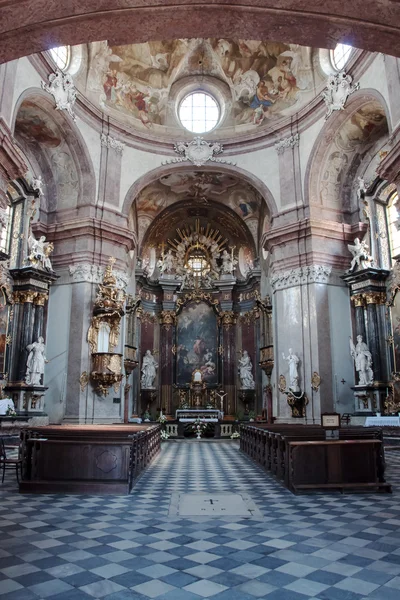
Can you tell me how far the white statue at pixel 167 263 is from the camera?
83.9ft

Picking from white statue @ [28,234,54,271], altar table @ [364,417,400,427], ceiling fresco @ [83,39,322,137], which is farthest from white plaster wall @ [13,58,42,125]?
altar table @ [364,417,400,427]

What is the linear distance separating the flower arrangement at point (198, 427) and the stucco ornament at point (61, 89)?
12705 millimetres

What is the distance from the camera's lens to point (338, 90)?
17000 millimetres

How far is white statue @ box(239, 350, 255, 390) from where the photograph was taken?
23.5m

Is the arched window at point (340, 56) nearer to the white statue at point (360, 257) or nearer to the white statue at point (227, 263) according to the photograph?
the white statue at point (360, 257)

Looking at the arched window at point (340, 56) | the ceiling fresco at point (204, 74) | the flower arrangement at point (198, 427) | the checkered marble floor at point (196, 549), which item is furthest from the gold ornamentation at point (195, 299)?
the checkered marble floor at point (196, 549)

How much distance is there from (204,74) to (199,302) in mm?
10359

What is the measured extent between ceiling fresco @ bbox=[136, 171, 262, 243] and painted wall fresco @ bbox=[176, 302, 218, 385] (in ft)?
14.4

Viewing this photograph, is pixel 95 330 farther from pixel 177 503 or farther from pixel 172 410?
pixel 177 503

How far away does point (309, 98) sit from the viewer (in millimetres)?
19078

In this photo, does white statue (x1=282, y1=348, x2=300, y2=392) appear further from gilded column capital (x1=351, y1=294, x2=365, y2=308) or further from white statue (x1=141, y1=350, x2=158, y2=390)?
white statue (x1=141, y1=350, x2=158, y2=390)

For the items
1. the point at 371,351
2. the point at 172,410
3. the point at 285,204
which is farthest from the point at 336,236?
the point at 172,410

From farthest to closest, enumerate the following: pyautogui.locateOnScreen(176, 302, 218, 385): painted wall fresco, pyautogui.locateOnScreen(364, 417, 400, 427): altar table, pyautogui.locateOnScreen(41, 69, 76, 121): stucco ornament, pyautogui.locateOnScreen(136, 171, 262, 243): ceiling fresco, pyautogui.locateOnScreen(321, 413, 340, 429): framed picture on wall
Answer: pyautogui.locateOnScreen(176, 302, 218, 385): painted wall fresco, pyautogui.locateOnScreen(136, 171, 262, 243): ceiling fresco, pyautogui.locateOnScreen(41, 69, 76, 121): stucco ornament, pyautogui.locateOnScreen(364, 417, 400, 427): altar table, pyautogui.locateOnScreen(321, 413, 340, 429): framed picture on wall

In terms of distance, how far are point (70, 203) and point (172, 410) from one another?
422 inches
